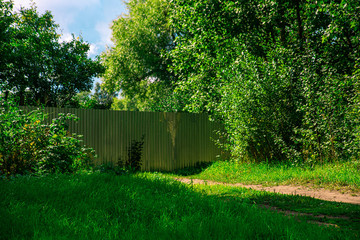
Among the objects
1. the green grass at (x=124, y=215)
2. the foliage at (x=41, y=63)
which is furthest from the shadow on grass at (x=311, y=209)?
the foliage at (x=41, y=63)

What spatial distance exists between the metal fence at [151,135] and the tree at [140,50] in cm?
882

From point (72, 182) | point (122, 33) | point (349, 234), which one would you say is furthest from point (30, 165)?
point (122, 33)

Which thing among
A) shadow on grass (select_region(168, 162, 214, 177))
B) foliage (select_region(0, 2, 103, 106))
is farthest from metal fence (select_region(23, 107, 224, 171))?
foliage (select_region(0, 2, 103, 106))

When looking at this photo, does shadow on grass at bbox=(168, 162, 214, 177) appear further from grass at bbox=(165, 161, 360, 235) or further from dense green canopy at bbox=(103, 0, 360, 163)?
dense green canopy at bbox=(103, 0, 360, 163)

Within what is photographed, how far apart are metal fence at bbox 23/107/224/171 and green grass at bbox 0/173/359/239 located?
4386mm

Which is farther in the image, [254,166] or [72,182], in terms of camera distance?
[254,166]

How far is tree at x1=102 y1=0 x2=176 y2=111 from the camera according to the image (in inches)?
863

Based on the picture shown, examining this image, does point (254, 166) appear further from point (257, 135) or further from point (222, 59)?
point (222, 59)

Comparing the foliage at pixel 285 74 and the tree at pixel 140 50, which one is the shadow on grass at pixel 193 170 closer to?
the foliage at pixel 285 74

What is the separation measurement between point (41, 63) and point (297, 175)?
15077mm

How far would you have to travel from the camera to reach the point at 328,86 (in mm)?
7816

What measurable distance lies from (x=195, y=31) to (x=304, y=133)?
6.84 meters

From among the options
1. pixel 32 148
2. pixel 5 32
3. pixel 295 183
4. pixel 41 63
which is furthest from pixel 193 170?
pixel 5 32

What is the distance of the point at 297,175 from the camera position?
739 cm
